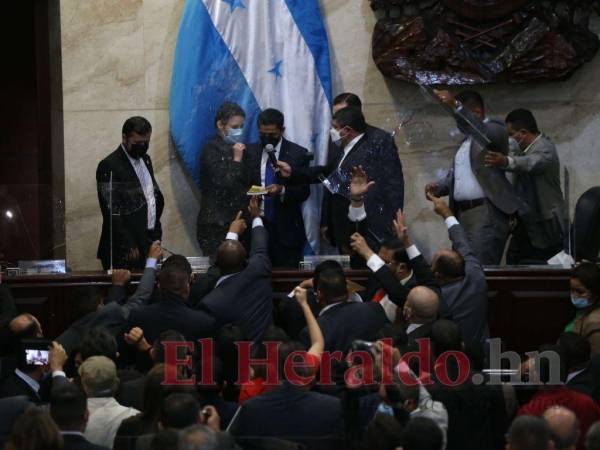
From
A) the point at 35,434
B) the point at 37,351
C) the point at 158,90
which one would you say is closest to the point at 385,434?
the point at 35,434

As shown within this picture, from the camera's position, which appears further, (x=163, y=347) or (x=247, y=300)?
(x=247, y=300)

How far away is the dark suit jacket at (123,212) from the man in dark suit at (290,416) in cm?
351

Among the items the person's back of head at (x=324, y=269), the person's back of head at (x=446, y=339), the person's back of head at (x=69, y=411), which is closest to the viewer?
the person's back of head at (x=69, y=411)

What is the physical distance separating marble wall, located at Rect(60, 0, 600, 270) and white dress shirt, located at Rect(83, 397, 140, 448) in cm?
506

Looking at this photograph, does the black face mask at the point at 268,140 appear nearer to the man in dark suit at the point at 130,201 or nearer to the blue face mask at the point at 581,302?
the man in dark suit at the point at 130,201

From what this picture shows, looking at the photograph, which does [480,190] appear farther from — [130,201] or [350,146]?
[130,201]

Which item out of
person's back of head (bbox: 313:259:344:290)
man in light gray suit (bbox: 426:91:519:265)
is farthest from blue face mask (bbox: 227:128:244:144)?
person's back of head (bbox: 313:259:344:290)

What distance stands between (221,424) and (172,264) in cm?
176

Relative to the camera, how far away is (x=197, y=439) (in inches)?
251

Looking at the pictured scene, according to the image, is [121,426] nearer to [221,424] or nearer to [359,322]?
[221,424]

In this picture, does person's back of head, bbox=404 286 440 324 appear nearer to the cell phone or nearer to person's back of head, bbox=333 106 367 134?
the cell phone

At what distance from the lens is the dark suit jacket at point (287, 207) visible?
11.1 meters

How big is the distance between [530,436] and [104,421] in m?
2.10

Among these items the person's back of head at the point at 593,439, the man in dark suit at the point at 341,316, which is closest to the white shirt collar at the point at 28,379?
the man in dark suit at the point at 341,316
